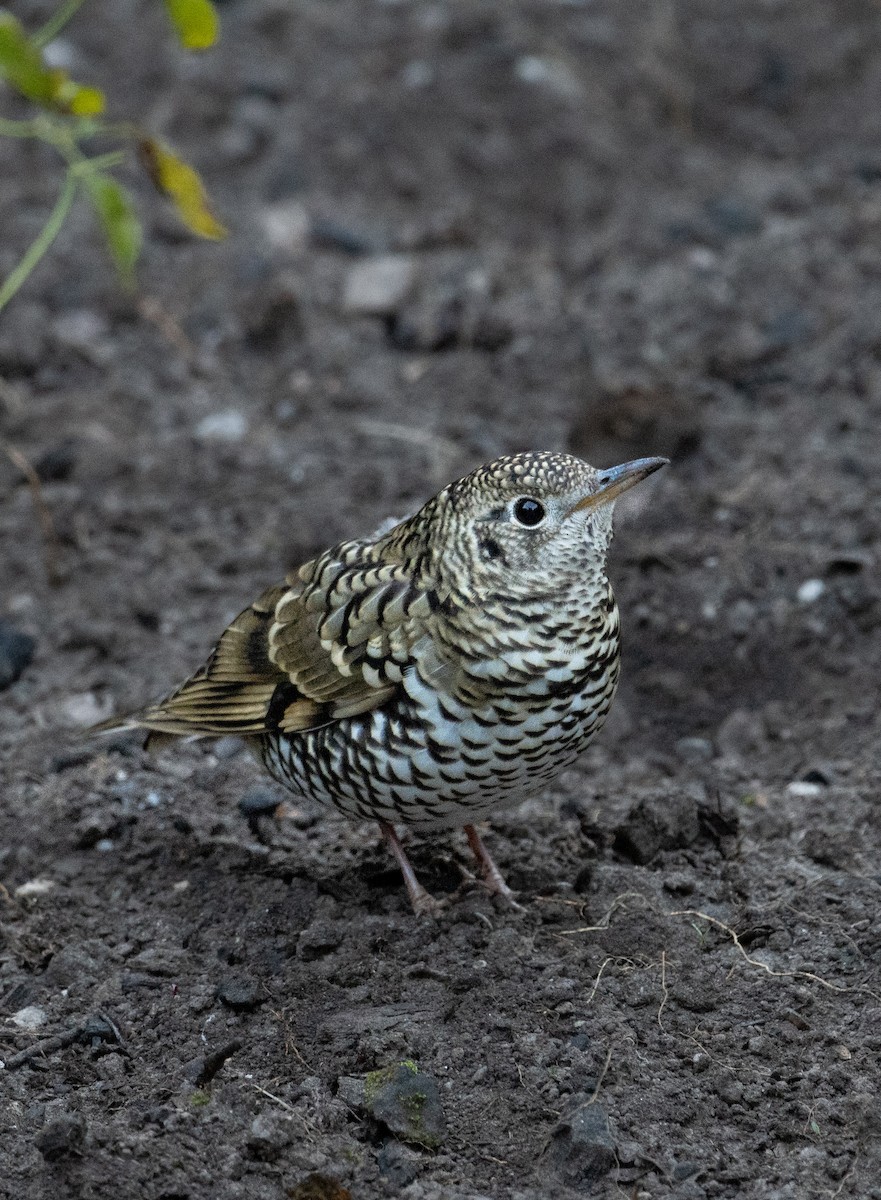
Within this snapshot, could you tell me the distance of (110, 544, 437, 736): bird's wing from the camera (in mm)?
4094

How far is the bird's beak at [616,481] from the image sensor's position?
388cm

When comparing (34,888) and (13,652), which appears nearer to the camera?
(34,888)

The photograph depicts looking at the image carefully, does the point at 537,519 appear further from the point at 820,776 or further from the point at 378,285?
the point at 378,285

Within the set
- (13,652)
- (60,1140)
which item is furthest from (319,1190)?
(13,652)

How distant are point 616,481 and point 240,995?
152 centimetres

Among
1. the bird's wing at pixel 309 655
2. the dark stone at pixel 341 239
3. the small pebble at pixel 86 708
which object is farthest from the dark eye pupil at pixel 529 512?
the dark stone at pixel 341 239

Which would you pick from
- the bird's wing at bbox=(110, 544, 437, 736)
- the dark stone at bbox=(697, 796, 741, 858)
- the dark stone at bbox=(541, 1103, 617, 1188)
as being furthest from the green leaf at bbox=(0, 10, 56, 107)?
the dark stone at bbox=(541, 1103, 617, 1188)

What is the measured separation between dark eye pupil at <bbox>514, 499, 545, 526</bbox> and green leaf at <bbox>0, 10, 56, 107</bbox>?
6.34ft

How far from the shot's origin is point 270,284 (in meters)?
7.50

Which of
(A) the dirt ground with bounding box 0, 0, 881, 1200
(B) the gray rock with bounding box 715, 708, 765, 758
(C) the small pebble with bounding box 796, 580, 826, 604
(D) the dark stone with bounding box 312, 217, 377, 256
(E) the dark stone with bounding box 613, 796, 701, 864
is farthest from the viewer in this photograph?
(D) the dark stone with bounding box 312, 217, 377, 256

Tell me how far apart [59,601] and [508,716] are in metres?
2.62

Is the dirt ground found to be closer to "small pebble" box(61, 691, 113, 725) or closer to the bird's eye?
"small pebble" box(61, 691, 113, 725)

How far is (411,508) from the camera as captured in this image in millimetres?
6316

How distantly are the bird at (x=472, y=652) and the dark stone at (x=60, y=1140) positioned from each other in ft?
3.49
